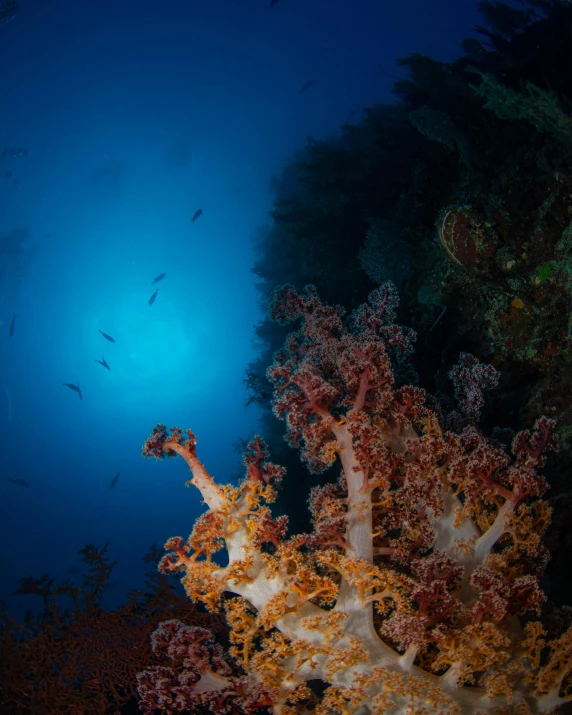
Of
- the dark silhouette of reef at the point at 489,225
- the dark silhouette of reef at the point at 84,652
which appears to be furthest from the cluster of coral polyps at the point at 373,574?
the dark silhouette of reef at the point at 84,652

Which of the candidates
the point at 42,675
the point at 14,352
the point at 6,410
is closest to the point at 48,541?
the point at 6,410

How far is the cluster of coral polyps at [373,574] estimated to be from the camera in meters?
2.78

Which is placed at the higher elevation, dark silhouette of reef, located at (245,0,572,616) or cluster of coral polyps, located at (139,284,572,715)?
dark silhouette of reef, located at (245,0,572,616)

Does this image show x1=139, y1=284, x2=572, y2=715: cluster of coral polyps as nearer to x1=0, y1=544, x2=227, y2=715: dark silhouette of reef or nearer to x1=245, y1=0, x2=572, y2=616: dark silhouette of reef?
x1=245, y1=0, x2=572, y2=616: dark silhouette of reef

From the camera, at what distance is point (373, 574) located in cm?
304

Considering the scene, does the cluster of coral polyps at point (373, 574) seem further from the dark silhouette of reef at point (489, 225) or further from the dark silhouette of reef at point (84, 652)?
the dark silhouette of reef at point (84, 652)

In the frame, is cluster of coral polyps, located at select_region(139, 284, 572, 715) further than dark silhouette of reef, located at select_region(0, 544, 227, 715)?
No

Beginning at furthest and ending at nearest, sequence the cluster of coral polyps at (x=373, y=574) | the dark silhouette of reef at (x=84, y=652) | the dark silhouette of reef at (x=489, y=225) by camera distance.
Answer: the dark silhouette of reef at (x=489, y=225) → the dark silhouette of reef at (x=84, y=652) → the cluster of coral polyps at (x=373, y=574)

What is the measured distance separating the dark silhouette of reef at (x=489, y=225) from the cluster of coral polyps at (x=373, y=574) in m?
1.26

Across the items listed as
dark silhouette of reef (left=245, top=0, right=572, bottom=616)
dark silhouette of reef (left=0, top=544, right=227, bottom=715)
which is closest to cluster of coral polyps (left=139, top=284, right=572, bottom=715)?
dark silhouette of reef (left=245, top=0, right=572, bottom=616)

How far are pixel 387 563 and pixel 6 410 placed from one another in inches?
3062

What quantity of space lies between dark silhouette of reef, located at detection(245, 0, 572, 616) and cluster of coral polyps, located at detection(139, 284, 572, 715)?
4.12ft

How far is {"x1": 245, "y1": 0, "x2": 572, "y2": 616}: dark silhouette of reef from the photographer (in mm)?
4461

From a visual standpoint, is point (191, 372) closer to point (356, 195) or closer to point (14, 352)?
point (14, 352)
